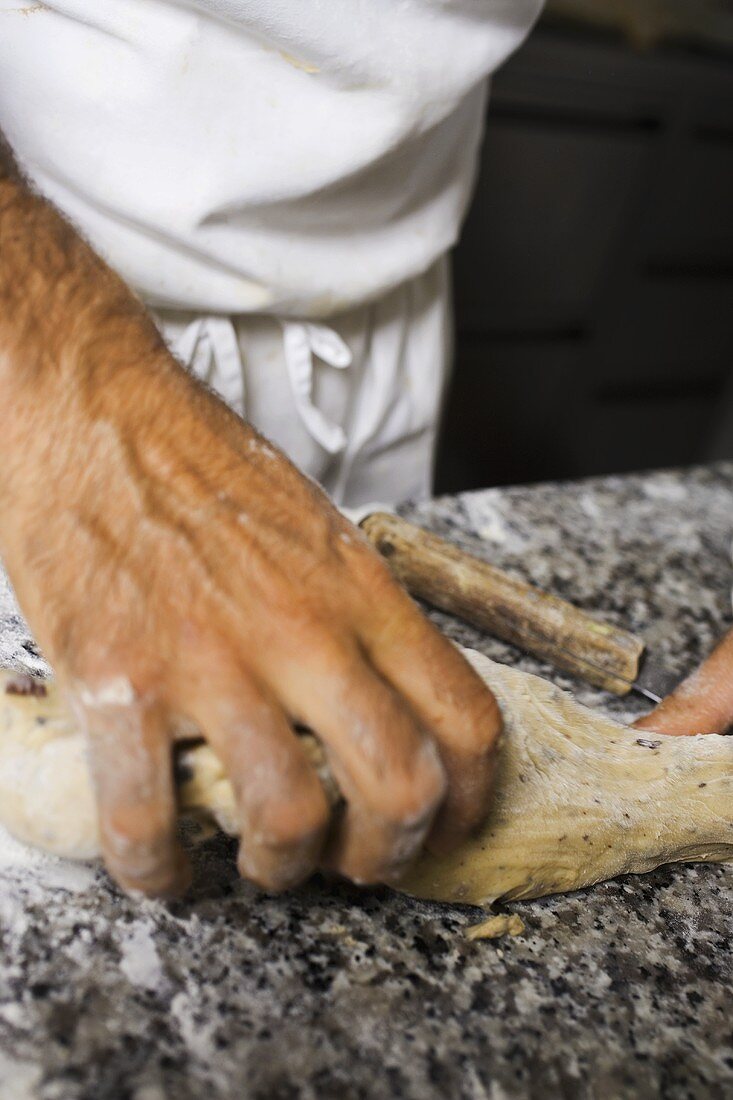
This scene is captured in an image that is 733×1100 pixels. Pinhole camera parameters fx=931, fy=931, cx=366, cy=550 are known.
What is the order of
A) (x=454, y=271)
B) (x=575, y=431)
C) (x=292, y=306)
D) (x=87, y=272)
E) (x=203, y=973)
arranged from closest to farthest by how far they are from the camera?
(x=203, y=973), (x=87, y=272), (x=292, y=306), (x=454, y=271), (x=575, y=431)

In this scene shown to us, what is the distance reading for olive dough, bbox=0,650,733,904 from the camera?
0.73m

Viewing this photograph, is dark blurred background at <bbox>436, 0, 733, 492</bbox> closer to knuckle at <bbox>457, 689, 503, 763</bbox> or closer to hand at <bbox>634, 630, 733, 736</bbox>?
hand at <bbox>634, 630, 733, 736</bbox>

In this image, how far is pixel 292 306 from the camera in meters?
1.36

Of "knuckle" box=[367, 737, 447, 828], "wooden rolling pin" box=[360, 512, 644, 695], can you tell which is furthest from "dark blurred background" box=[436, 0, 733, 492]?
"knuckle" box=[367, 737, 447, 828]

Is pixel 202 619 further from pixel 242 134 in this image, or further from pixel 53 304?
pixel 242 134

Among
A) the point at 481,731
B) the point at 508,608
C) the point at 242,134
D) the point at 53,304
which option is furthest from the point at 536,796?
the point at 242,134

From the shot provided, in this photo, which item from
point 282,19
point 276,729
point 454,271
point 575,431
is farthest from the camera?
point 575,431

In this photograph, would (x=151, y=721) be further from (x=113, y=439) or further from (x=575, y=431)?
(x=575, y=431)

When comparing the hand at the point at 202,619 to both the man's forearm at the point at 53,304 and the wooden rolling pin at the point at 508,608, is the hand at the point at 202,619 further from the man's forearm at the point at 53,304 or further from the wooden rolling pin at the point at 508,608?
the wooden rolling pin at the point at 508,608

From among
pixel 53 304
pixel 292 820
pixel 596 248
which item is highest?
pixel 53 304

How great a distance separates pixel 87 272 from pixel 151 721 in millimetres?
488

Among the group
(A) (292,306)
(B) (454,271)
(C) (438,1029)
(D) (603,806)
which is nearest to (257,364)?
(A) (292,306)

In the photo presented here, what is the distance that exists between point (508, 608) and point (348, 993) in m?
0.57

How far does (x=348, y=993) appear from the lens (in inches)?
31.1
